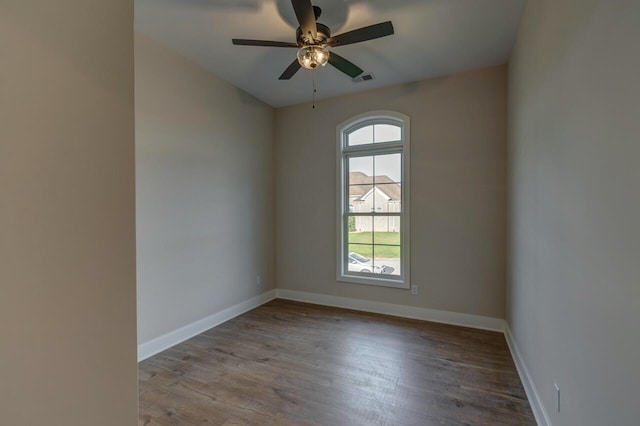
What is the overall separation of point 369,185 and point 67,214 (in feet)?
12.4

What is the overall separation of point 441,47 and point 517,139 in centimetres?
121

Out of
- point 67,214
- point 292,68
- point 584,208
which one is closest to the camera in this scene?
point 67,214

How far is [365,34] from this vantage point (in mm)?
2283

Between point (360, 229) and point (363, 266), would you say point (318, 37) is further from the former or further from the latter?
point (363, 266)

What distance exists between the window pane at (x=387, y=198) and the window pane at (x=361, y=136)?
67cm

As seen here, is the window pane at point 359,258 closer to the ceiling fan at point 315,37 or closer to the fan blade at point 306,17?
the ceiling fan at point 315,37

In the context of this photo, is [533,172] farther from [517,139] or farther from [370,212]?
[370,212]

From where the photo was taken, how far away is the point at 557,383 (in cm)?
167

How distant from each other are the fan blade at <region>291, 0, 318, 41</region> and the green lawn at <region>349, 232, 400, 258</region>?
107 inches

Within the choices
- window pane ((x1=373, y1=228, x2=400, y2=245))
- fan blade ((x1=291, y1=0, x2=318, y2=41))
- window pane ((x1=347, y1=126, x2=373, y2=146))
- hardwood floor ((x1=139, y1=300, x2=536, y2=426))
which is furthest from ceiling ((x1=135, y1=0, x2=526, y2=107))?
hardwood floor ((x1=139, y1=300, x2=536, y2=426))

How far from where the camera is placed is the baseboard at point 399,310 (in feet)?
11.7

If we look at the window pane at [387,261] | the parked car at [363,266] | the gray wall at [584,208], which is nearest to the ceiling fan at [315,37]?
the gray wall at [584,208]

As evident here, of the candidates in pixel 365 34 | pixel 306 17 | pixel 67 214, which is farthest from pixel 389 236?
pixel 67 214

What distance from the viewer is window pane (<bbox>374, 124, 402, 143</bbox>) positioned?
4.15 metres
